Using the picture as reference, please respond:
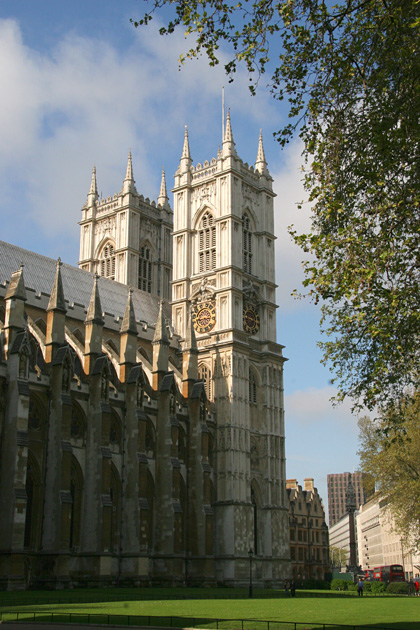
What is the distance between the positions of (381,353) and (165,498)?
30.1 m

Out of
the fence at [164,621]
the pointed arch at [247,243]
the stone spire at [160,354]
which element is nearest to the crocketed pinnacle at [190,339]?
the stone spire at [160,354]

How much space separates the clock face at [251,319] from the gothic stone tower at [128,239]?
11373mm

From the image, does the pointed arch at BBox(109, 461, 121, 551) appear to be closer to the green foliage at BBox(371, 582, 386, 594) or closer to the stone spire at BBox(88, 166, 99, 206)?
the green foliage at BBox(371, 582, 386, 594)

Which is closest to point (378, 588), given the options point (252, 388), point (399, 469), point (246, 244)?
point (399, 469)

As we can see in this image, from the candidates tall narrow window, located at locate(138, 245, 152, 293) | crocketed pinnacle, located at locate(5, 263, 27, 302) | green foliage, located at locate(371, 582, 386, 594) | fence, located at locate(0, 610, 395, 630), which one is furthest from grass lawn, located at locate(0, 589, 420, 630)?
tall narrow window, located at locate(138, 245, 152, 293)

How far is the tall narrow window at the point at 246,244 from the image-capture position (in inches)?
2403

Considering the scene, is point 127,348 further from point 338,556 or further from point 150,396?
point 338,556

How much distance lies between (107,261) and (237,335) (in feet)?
56.4

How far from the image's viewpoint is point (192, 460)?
171ft

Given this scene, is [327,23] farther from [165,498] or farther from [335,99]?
[165,498]

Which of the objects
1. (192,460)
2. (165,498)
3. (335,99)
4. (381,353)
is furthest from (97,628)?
(192,460)

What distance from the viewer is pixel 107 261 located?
6750 cm

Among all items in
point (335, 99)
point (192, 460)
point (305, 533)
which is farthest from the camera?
point (305, 533)

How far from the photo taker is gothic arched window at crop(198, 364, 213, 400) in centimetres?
5600
